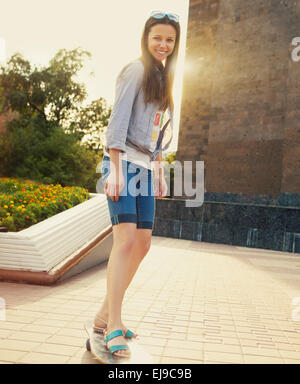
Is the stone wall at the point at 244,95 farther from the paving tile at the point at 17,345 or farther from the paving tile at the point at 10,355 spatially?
the paving tile at the point at 10,355

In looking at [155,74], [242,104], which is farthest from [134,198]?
[242,104]

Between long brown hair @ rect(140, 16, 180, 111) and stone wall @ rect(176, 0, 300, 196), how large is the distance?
1363cm

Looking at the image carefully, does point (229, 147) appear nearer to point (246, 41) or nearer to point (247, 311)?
point (246, 41)

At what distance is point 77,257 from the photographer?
4938 millimetres

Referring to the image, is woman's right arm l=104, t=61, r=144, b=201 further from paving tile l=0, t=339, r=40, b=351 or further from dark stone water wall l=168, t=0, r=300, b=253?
dark stone water wall l=168, t=0, r=300, b=253

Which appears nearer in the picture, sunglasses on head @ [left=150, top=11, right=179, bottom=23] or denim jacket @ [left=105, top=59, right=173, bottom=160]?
denim jacket @ [left=105, top=59, right=173, bottom=160]

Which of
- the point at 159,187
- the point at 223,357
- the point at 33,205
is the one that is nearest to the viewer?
the point at 223,357

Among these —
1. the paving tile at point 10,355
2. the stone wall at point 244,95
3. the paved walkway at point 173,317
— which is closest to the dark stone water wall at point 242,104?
the stone wall at point 244,95

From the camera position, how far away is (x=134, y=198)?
249 cm

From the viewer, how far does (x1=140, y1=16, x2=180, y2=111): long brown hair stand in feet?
8.29

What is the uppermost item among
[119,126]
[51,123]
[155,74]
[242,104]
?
[51,123]

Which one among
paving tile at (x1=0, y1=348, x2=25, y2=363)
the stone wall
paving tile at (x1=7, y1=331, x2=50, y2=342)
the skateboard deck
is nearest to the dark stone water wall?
the stone wall

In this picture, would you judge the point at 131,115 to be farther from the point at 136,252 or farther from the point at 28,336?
the point at 28,336

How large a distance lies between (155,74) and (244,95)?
50.2 ft
